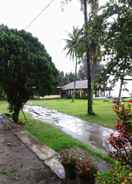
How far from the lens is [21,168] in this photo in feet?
22.6

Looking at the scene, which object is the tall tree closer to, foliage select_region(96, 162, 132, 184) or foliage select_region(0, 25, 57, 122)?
foliage select_region(0, 25, 57, 122)

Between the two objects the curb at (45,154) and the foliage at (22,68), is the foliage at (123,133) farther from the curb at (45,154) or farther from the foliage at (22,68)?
the foliage at (22,68)

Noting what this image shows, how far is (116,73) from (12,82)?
7.90 m

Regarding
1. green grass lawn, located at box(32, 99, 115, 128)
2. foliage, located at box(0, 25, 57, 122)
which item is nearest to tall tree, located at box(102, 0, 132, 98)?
green grass lawn, located at box(32, 99, 115, 128)

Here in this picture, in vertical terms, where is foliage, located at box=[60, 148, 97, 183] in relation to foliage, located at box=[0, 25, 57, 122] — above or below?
below

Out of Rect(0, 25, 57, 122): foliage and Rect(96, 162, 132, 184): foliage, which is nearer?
Rect(96, 162, 132, 184): foliage

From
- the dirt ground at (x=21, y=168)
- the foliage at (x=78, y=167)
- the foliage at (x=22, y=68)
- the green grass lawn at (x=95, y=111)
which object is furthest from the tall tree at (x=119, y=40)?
the foliage at (x=78, y=167)

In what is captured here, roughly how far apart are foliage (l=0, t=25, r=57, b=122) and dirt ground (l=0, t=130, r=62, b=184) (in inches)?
226

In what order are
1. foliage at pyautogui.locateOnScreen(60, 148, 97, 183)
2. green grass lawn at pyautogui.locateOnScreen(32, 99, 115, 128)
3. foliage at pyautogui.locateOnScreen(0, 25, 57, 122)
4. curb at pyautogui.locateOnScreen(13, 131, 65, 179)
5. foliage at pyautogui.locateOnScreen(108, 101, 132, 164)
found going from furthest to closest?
Result: green grass lawn at pyautogui.locateOnScreen(32, 99, 115, 128) → foliage at pyautogui.locateOnScreen(0, 25, 57, 122) → curb at pyautogui.locateOnScreen(13, 131, 65, 179) → foliage at pyautogui.locateOnScreen(60, 148, 97, 183) → foliage at pyautogui.locateOnScreen(108, 101, 132, 164)

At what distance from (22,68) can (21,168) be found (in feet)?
28.1

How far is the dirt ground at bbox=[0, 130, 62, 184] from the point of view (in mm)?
5984

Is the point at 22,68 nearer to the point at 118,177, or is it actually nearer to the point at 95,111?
the point at 118,177

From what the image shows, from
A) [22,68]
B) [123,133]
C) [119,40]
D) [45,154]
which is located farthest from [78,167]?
[119,40]

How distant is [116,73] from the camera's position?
2031cm
